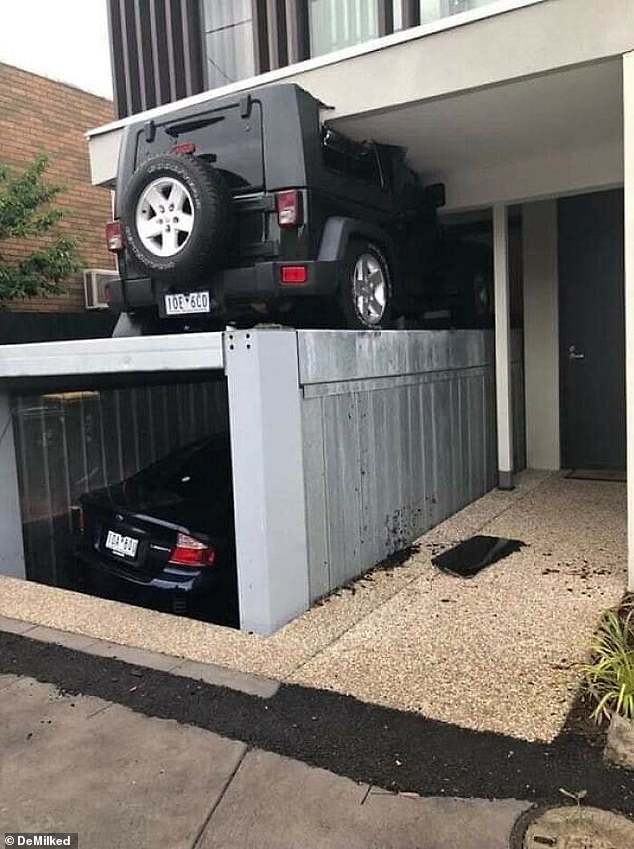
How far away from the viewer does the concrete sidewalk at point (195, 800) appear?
241cm

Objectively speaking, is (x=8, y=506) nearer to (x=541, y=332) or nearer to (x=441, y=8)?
(x=441, y=8)

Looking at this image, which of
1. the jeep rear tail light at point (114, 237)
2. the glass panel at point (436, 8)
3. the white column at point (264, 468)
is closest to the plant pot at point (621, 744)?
the white column at point (264, 468)

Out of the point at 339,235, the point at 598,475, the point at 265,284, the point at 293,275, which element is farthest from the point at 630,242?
the point at 598,475

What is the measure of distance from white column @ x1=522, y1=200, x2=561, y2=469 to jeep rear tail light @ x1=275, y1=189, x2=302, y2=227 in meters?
3.98

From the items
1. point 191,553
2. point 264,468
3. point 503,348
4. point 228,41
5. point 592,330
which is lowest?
point 191,553

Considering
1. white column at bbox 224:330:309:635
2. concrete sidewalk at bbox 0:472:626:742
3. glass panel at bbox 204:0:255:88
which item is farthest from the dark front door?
white column at bbox 224:330:309:635

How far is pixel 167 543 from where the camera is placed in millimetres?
4688

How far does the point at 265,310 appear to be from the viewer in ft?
16.6

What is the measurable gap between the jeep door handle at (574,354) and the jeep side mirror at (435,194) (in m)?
2.22

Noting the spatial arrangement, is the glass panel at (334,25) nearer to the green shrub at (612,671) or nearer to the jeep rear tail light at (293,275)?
the jeep rear tail light at (293,275)

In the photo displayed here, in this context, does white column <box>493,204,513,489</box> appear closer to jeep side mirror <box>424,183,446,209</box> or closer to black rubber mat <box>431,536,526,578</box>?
jeep side mirror <box>424,183,446,209</box>

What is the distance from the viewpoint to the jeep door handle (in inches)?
305

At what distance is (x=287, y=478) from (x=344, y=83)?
2.80m

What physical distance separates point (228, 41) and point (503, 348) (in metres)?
3.70
